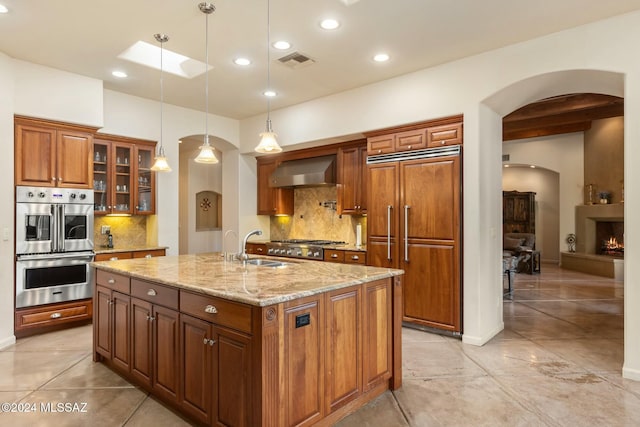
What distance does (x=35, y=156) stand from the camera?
4262mm

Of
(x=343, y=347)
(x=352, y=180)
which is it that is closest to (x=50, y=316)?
(x=343, y=347)

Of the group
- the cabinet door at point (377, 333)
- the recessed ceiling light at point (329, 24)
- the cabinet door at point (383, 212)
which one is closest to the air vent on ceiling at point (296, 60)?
the recessed ceiling light at point (329, 24)

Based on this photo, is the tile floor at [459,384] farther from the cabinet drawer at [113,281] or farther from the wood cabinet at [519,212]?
the wood cabinet at [519,212]

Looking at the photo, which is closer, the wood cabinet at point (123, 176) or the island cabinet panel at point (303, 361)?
the island cabinet panel at point (303, 361)

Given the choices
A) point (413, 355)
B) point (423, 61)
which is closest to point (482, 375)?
point (413, 355)

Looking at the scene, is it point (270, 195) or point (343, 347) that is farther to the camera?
point (270, 195)

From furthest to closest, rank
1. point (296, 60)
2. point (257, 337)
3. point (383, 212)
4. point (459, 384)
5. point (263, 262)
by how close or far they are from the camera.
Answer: point (383, 212) < point (296, 60) < point (263, 262) < point (459, 384) < point (257, 337)

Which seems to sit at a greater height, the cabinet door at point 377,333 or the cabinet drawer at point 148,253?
the cabinet drawer at point 148,253

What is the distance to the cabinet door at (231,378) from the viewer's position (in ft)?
6.63

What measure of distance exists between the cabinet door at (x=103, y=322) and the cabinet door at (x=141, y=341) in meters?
0.46

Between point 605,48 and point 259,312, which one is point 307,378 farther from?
point 605,48

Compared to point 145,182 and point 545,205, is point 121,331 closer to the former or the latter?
point 145,182

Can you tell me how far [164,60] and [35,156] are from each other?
1.78 m

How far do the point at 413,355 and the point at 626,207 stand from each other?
87.2 inches
